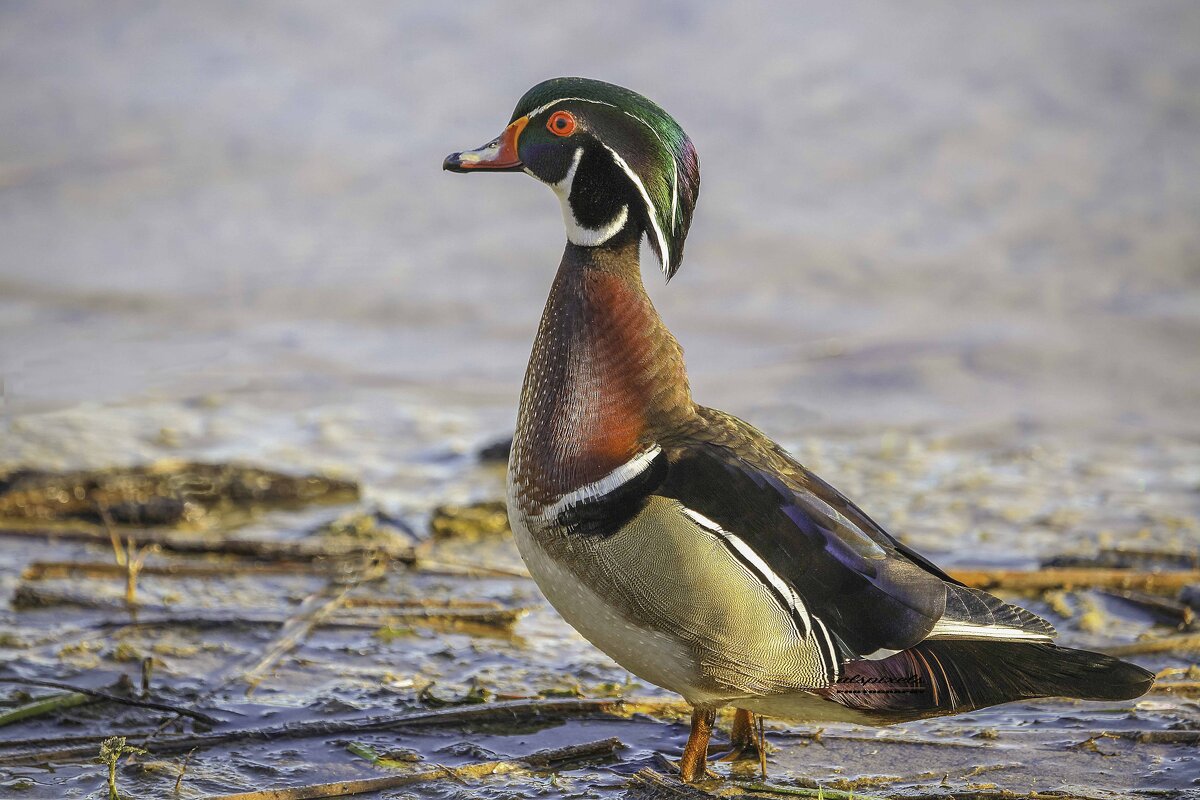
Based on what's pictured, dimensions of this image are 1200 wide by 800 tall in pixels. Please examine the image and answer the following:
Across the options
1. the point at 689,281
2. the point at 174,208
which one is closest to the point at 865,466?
the point at 689,281

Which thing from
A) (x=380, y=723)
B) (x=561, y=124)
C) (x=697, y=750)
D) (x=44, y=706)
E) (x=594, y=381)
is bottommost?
(x=44, y=706)

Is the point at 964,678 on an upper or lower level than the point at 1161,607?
lower

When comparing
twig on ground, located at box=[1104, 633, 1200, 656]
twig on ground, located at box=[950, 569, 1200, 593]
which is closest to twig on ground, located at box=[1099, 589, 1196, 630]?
twig on ground, located at box=[950, 569, 1200, 593]

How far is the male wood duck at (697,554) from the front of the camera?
324 centimetres

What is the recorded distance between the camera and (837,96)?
1070 cm

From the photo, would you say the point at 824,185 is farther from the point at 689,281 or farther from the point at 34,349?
the point at 34,349

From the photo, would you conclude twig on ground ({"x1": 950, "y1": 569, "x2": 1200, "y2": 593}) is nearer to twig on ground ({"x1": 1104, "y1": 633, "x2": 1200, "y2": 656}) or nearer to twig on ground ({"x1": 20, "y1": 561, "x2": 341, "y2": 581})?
twig on ground ({"x1": 1104, "y1": 633, "x2": 1200, "y2": 656})

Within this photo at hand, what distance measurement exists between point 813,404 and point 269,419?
2.82 meters

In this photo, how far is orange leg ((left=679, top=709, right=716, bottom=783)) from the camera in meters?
3.42

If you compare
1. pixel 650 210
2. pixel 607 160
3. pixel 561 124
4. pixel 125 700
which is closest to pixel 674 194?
pixel 650 210

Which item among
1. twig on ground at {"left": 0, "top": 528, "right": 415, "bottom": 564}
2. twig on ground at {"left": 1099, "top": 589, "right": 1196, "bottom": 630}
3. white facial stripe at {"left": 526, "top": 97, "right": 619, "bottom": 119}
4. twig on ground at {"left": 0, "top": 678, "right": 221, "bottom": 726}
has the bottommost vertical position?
twig on ground at {"left": 0, "top": 678, "right": 221, "bottom": 726}

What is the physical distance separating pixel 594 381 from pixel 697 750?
0.92 meters

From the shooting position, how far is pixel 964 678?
329 centimetres

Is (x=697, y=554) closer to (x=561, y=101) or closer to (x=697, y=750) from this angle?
(x=697, y=750)
